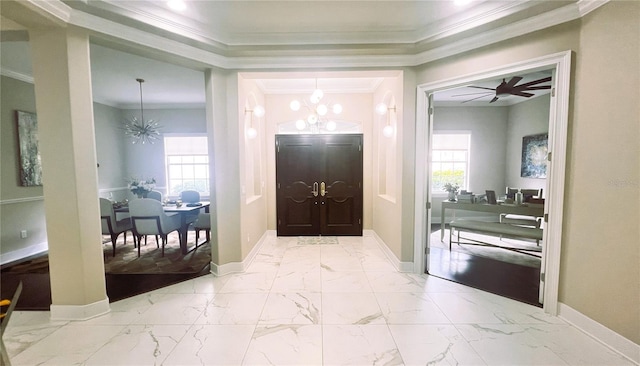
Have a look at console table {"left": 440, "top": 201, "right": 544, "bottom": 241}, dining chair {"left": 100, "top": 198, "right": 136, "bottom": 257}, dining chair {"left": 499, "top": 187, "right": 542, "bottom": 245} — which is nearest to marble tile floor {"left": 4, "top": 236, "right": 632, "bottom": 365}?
dining chair {"left": 100, "top": 198, "right": 136, "bottom": 257}

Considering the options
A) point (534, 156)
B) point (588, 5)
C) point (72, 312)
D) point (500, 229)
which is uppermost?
point (588, 5)

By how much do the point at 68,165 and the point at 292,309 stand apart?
2.61 meters

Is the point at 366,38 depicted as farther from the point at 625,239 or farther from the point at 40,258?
the point at 40,258

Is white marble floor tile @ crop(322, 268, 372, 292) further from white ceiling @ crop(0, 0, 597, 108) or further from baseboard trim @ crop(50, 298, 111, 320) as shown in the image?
white ceiling @ crop(0, 0, 597, 108)

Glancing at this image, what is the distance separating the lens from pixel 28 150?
4379mm

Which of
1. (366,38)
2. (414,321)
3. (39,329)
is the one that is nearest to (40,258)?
(39,329)

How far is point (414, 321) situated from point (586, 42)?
2.99 metres

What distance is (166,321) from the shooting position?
2.44 m

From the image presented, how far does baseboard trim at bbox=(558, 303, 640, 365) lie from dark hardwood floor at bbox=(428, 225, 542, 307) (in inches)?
10.4

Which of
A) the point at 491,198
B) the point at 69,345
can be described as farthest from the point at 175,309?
the point at 491,198

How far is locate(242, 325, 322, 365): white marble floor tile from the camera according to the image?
1.92 m

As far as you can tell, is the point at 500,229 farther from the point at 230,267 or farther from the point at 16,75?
the point at 16,75

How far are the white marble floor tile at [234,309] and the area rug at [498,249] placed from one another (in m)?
3.54

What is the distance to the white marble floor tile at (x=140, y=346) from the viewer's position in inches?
76.6
